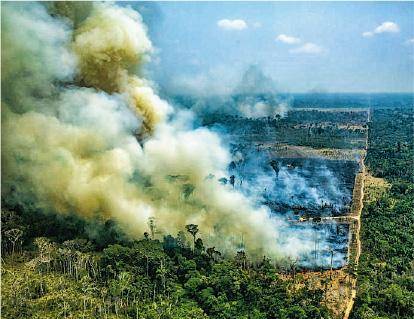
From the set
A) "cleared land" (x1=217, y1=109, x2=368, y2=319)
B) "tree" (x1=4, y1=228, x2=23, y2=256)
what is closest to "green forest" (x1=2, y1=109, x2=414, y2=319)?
"tree" (x1=4, y1=228, x2=23, y2=256)

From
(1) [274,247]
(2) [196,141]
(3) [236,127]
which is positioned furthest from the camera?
(3) [236,127]

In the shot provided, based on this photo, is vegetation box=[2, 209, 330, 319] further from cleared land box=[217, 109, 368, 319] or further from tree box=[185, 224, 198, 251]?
cleared land box=[217, 109, 368, 319]

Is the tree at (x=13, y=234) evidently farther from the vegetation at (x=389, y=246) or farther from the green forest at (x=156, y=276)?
the vegetation at (x=389, y=246)

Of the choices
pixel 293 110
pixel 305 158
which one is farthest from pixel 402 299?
pixel 293 110

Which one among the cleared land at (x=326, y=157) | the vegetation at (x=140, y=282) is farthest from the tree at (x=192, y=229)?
the cleared land at (x=326, y=157)

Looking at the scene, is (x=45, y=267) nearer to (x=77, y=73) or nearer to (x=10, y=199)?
Answer: (x=10, y=199)

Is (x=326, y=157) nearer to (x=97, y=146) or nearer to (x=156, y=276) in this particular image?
(x=97, y=146)
